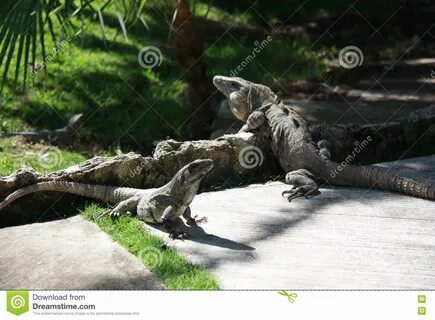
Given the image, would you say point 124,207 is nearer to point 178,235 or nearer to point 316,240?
point 178,235

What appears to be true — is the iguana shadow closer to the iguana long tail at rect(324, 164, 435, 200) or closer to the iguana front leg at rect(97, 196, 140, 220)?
the iguana front leg at rect(97, 196, 140, 220)

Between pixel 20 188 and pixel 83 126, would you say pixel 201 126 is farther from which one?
pixel 20 188

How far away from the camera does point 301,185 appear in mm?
7113

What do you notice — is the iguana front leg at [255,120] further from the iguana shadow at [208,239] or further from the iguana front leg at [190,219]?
the iguana shadow at [208,239]

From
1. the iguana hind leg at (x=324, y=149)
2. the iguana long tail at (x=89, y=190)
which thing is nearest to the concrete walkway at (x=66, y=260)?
the iguana long tail at (x=89, y=190)

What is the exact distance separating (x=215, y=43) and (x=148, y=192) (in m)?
7.47

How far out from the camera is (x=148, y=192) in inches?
255

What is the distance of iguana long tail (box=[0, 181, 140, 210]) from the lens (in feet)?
21.3

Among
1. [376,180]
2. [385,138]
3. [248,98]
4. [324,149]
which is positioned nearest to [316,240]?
[376,180]

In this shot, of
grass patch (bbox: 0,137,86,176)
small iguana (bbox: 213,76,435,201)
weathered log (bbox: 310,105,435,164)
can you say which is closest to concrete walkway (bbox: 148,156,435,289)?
small iguana (bbox: 213,76,435,201)

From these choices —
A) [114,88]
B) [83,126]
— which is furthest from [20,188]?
[114,88]

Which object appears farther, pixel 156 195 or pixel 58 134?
pixel 58 134

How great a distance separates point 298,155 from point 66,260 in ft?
9.12

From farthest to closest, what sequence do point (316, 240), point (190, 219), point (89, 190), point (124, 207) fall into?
point (89, 190) < point (124, 207) < point (190, 219) < point (316, 240)
